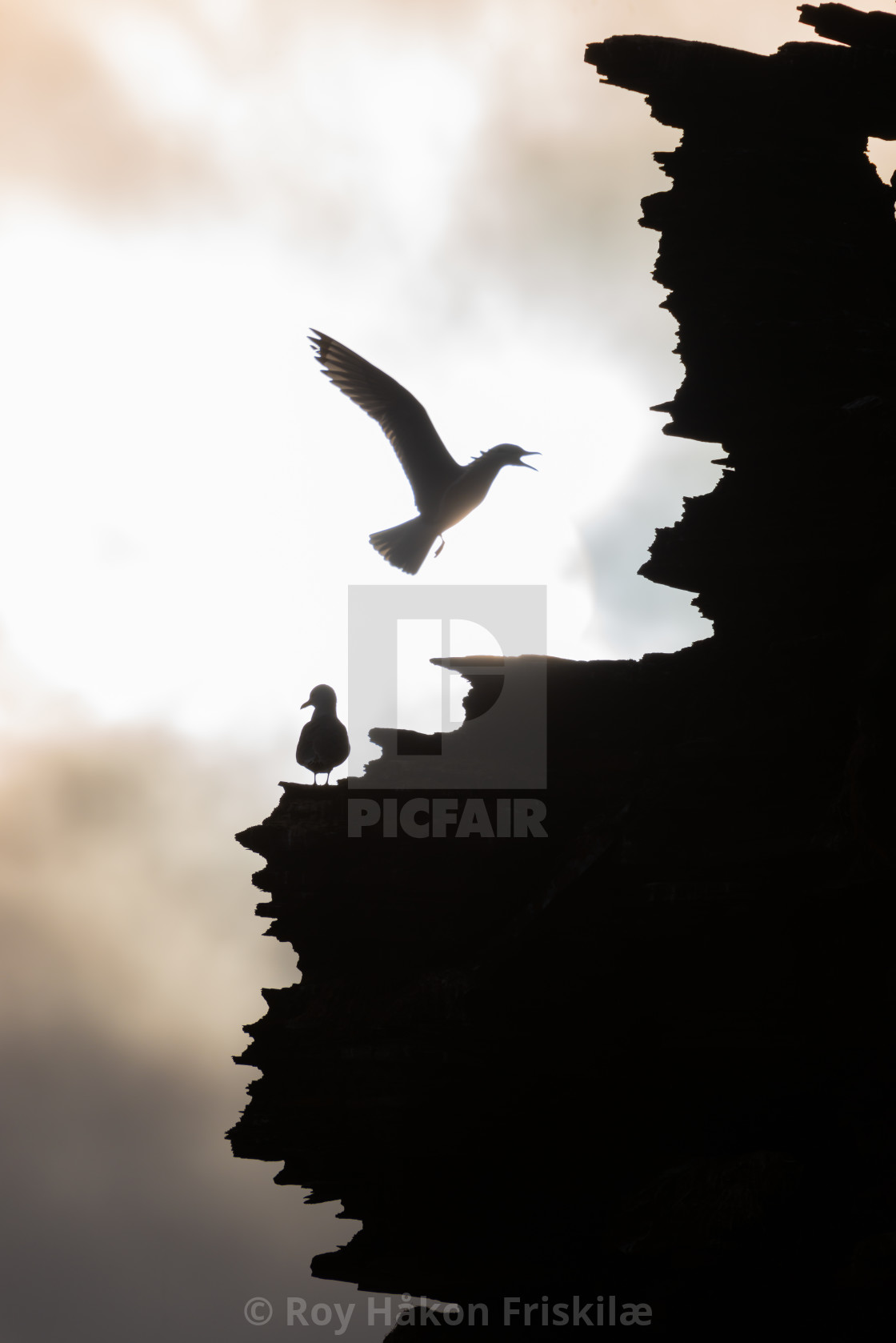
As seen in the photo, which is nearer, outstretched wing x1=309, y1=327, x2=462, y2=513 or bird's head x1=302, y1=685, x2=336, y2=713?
outstretched wing x1=309, y1=327, x2=462, y2=513

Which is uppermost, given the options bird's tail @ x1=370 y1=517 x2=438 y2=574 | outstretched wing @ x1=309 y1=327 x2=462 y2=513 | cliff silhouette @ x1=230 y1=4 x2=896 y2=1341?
outstretched wing @ x1=309 y1=327 x2=462 y2=513

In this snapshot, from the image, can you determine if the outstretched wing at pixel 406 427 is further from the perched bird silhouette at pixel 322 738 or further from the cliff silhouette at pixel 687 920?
the perched bird silhouette at pixel 322 738

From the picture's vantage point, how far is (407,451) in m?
13.1

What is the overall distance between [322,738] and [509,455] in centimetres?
551

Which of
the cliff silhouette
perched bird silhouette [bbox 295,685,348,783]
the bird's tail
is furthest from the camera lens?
perched bird silhouette [bbox 295,685,348,783]

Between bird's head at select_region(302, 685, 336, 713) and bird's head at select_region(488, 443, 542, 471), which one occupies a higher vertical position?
bird's head at select_region(488, 443, 542, 471)

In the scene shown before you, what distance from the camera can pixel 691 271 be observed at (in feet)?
46.6

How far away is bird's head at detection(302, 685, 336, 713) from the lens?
16125 mm

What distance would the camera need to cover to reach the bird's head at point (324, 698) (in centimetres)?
1612

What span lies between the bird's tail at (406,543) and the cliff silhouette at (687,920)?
1622 millimetres

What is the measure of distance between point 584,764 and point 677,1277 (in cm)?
549

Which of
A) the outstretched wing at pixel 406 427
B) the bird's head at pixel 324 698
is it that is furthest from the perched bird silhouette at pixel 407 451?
the bird's head at pixel 324 698

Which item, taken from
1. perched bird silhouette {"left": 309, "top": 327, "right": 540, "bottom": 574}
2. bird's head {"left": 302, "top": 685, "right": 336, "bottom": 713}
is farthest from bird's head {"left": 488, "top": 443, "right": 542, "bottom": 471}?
bird's head {"left": 302, "top": 685, "right": 336, "bottom": 713}

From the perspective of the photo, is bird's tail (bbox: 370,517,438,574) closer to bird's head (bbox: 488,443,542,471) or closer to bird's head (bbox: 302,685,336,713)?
→ bird's head (bbox: 488,443,542,471)
